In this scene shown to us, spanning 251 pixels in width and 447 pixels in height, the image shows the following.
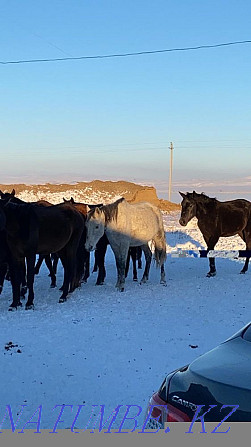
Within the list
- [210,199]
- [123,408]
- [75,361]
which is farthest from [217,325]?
[210,199]

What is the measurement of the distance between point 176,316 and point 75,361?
8.44ft

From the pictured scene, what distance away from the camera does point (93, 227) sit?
10.2 metres

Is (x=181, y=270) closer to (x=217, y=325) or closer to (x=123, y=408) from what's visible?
(x=217, y=325)

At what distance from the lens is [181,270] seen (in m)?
13.0

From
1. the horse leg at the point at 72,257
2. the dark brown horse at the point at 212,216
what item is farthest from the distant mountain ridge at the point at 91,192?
the horse leg at the point at 72,257

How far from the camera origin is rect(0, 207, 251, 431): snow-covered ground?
177 inches

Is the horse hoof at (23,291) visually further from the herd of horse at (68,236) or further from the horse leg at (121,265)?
the horse leg at (121,265)

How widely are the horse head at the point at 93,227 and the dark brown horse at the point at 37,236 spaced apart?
8.9 inches

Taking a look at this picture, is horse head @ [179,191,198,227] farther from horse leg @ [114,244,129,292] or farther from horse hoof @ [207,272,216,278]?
horse leg @ [114,244,129,292]

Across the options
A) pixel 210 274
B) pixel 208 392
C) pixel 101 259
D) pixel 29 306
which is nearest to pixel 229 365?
pixel 208 392

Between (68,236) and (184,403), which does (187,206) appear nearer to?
(68,236)

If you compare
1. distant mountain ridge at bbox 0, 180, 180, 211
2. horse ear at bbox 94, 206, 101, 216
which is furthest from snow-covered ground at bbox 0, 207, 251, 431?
distant mountain ridge at bbox 0, 180, 180, 211

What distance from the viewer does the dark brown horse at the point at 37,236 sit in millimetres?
8539

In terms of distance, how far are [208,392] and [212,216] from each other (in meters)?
10.3
